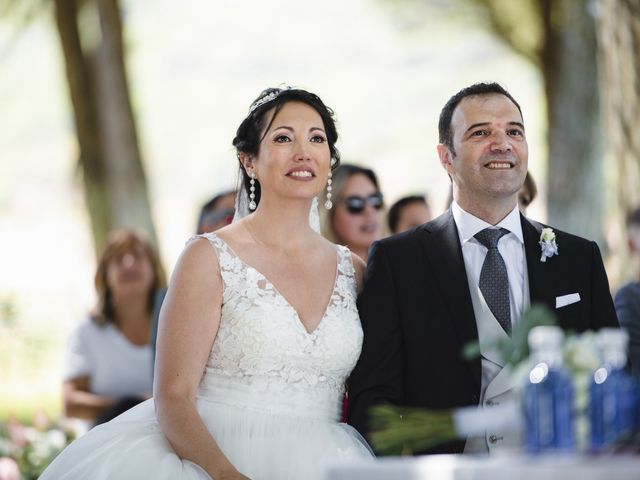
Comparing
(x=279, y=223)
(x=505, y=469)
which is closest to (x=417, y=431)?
(x=505, y=469)

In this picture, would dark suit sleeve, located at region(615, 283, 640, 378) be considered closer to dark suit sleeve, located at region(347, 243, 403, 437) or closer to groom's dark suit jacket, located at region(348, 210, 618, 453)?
groom's dark suit jacket, located at region(348, 210, 618, 453)

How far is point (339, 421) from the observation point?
4387 millimetres

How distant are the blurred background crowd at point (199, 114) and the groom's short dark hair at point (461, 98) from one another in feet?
7.83

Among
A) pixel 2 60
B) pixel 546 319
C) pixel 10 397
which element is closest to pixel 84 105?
pixel 2 60

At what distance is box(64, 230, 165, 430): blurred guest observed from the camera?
6777mm

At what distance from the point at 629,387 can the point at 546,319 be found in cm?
25

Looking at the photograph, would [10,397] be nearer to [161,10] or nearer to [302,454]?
[161,10]

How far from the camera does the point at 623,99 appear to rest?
8195 millimetres

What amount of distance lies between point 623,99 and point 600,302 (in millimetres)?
4299

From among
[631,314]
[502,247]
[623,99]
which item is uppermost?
[623,99]

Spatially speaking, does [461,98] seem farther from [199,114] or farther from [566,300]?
[199,114]

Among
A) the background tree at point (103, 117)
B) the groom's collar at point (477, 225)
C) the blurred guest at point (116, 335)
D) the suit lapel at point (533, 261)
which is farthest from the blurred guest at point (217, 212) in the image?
the background tree at point (103, 117)

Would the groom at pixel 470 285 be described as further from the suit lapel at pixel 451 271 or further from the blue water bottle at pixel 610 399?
the blue water bottle at pixel 610 399

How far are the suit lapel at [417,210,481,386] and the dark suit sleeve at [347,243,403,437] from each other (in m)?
0.18
